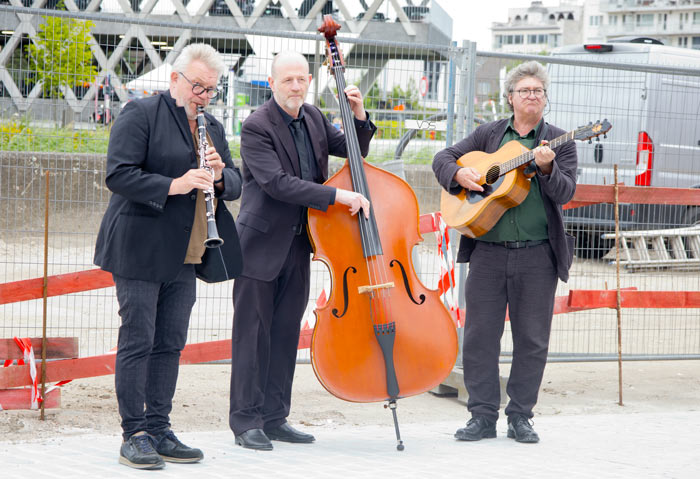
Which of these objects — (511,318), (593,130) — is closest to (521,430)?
(511,318)

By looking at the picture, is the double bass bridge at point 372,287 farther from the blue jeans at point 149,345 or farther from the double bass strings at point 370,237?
the blue jeans at point 149,345

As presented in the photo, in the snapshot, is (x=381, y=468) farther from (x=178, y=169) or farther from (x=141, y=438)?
(x=178, y=169)

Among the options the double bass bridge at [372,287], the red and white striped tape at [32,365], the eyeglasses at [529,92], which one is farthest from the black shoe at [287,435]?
the eyeglasses at [529,92]

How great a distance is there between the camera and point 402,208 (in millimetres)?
4324

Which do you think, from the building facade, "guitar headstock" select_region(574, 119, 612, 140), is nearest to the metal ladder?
"guitar headstock" select_region(574, 119, 612, 140)

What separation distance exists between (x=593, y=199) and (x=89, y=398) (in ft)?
11.5

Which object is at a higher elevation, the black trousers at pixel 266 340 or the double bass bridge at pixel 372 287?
the double bass bridge at pixel 372 287

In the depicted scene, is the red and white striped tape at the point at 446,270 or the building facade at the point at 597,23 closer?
the red and white striped tape at the point at 446,270

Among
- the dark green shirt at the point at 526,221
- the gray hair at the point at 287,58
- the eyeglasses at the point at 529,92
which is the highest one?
the gray hair at the point at 287,58

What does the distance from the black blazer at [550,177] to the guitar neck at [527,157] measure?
0.13 m

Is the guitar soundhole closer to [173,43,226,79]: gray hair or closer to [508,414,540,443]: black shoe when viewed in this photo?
[508,414,540,443]: black shoe

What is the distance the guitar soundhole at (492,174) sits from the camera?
449 cm

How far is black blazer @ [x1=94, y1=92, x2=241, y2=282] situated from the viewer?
12.2 ft

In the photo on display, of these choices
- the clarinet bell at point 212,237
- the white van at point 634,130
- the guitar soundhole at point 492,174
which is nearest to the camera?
the clarinet bell at point 212,237
